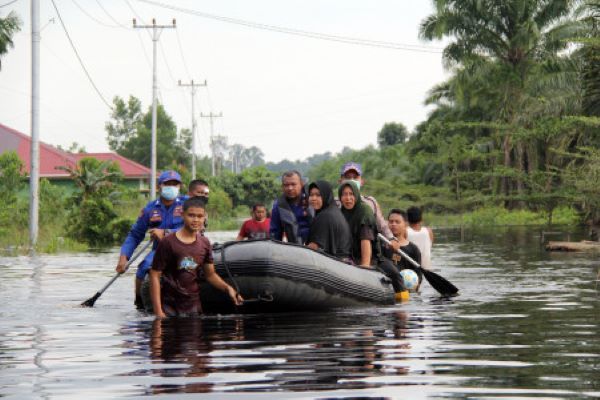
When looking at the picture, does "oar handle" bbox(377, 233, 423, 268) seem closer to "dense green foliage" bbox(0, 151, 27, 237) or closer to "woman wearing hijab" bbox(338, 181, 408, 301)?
"woman wearing hijab" bbox(338, 181, 408, 301)

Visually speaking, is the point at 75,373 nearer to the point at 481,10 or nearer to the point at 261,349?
the point at 261,349

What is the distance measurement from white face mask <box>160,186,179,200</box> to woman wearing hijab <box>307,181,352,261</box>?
1.43 meters

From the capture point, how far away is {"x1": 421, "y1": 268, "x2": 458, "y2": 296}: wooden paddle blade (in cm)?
1534

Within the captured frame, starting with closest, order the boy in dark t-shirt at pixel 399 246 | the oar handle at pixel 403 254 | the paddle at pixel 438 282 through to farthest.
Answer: the oar handle at pixel 403 254, the boy in dark t-shirt at pixel 399 246, the paddle at pixel 438 282

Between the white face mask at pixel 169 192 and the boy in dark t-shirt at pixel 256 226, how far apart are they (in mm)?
3948

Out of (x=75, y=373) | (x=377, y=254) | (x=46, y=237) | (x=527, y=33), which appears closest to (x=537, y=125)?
(x=527, y=33)

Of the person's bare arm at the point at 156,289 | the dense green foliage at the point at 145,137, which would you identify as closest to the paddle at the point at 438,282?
the person's bare arm at the point at 156,289

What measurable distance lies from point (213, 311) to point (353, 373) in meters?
5.05

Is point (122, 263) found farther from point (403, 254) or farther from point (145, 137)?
point (145, 137)

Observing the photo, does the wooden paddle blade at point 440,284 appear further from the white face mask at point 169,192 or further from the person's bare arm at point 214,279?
the person's bare arm at point 214,279

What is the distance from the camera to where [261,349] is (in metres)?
9.30

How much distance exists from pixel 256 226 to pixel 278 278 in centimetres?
477

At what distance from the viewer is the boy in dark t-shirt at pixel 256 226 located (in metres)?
16.6

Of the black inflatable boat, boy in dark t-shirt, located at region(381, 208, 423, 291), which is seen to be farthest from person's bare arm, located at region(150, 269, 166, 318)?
boy in dark t-shirt, located at region(381, 208, 423, 291)
